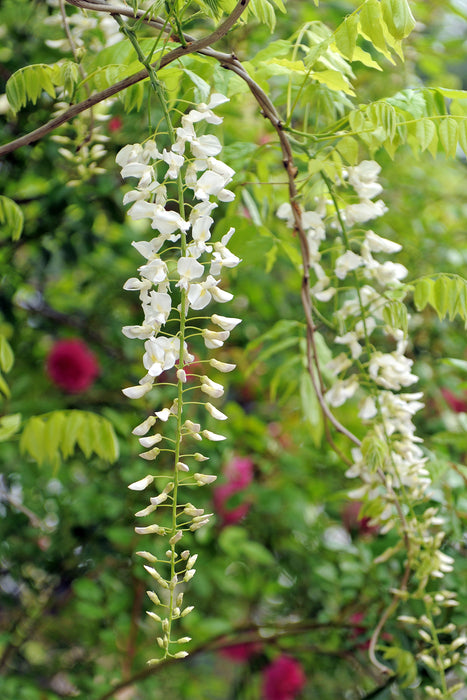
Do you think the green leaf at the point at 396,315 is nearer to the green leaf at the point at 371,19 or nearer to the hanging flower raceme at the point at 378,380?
the hanging flower raceme at the point at 378,380

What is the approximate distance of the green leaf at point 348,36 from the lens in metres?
0.60

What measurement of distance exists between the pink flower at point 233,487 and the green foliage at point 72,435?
1.65 feet

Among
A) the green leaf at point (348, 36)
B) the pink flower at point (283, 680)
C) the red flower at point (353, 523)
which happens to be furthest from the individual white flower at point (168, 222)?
the pink flower at point (283, 680)

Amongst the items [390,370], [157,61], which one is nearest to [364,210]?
[390,370]

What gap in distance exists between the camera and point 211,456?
1.19m

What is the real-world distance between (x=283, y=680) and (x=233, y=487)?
1.38 feet

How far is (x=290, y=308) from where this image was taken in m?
1.46

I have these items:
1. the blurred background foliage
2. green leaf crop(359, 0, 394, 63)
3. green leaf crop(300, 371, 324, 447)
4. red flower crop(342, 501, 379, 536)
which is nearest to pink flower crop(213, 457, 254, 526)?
the blurred background foliage

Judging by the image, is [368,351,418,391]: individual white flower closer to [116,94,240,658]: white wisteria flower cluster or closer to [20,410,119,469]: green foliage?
[116,94,240,658]: white wisteria flower cluster

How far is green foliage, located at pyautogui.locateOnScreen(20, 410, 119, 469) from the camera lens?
90 centimetres

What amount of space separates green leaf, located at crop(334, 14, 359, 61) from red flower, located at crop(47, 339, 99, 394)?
971 mm

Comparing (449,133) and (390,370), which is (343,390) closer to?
(390,370)

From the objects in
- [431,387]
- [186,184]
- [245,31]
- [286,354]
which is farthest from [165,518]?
[245,31]

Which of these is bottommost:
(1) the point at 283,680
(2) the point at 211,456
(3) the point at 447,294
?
(1) the point at 283,680
